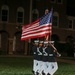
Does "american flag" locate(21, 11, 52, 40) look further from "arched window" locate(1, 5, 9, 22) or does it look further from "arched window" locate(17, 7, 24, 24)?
"arched window" locate(17, 7, 24, 24)

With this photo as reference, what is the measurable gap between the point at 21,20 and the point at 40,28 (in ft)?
131

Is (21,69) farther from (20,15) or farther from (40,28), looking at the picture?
(20,15)

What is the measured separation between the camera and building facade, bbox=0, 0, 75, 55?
55.0 meters

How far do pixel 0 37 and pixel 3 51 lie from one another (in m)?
2.83

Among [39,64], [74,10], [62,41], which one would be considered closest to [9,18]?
[62,41]

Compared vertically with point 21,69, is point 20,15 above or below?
above

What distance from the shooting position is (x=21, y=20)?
5675 cm

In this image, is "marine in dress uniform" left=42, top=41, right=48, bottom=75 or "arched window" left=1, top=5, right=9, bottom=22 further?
"arched window" left=1, top=5, right=9, bottom=22

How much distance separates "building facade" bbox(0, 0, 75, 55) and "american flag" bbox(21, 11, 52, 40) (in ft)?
115

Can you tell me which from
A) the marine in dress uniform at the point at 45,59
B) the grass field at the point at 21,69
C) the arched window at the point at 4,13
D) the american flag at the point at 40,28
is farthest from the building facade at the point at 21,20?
the marine in dress uniform at the point at 45,59

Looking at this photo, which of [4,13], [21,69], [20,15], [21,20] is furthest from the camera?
[20,15]

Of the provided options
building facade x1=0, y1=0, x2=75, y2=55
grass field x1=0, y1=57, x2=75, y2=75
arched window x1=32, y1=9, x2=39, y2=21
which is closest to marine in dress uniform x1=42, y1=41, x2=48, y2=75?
grass field x1=0, y1=57, x2=75, y2=75

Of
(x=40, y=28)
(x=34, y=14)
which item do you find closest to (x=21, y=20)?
(x=34, y=14)

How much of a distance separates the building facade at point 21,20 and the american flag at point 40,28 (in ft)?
115
